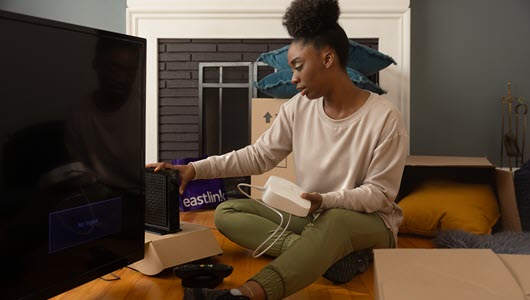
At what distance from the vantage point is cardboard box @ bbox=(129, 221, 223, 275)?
4.65ft

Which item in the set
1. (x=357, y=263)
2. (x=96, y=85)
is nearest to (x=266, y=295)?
(x=357, y=263)

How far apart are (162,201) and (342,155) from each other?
1.68ft

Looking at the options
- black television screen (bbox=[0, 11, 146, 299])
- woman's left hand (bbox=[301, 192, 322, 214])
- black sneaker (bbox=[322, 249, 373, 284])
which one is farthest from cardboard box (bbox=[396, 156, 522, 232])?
black television screen (bbox=[0, 11, 146, 299])

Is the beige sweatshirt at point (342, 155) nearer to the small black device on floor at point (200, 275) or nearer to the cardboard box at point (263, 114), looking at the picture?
the small black device on floor at point (200, 275)

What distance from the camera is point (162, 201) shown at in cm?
150

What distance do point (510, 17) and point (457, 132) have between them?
599mm

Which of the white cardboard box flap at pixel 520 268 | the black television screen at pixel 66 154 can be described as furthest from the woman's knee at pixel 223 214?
the white cardboard box flap at pixel 520 268

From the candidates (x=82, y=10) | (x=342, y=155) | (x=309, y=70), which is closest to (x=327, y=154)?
(x=342, y=155)

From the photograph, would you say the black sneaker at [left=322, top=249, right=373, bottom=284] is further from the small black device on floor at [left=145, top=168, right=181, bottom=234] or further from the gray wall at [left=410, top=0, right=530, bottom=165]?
the gray wall at [left=410, top=0, right=530, bottom=165]

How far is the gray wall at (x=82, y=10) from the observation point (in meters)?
2.76

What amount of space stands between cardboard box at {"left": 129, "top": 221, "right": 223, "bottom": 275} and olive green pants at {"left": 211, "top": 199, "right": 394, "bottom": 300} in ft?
0.38

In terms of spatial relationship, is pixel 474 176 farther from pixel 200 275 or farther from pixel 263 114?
pixel 200 275

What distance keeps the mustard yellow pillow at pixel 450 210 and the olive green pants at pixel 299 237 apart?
0.57 meters

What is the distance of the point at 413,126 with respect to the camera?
269 centimetres
